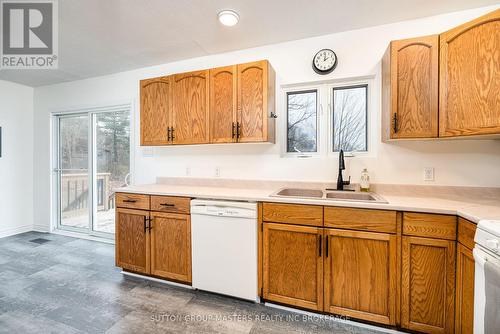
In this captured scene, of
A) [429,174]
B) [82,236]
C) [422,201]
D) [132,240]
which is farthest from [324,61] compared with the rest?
[82,236]

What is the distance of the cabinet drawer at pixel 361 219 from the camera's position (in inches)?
64.0

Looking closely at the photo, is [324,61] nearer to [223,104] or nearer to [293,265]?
[223,104]

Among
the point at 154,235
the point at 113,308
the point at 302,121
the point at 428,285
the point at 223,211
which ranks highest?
the point at 302,121

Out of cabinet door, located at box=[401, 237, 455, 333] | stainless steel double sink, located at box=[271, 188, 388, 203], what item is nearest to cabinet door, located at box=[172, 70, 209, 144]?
stainless steel double sink, located at box=[271, 188, 388, 203]

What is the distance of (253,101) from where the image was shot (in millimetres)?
2268

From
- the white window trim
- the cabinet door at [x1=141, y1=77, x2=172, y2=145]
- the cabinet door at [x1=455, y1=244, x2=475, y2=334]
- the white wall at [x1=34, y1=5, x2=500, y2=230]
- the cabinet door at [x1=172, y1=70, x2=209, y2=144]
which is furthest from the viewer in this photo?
the cabinet door at [x1=141, y1=77, x2=172, y2=145]

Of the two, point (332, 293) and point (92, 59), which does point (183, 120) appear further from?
point (332, 293)

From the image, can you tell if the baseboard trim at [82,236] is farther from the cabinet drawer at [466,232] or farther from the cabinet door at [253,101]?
the cabinet drawer at [466,232]

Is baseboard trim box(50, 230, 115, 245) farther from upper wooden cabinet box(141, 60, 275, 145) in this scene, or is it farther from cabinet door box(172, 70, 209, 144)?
cabinet door box(172, 70, 209, 144)

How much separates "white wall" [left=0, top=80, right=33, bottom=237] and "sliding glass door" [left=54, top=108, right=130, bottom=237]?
528 millimetres

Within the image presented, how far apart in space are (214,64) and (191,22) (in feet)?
2.23

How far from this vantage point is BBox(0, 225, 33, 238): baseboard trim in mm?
3662

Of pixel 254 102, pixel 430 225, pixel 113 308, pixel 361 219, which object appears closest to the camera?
pixel 430 225

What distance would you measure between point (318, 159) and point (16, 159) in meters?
4.71
